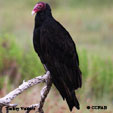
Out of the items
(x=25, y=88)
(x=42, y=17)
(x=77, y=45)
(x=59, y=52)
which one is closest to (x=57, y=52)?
(x=59, y=52)

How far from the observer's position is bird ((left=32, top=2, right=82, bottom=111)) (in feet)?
14.0

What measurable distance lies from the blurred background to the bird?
94 centimetres

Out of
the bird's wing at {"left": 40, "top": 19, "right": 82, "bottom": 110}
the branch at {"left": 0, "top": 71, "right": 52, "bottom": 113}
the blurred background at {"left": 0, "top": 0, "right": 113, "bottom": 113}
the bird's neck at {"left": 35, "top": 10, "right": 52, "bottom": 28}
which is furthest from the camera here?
the blurred background at {"left": 0, "top": 0, "right": 113, "bottom": 113}

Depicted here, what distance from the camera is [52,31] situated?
14.5 feet

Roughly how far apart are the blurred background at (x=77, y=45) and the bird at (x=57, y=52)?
943mm

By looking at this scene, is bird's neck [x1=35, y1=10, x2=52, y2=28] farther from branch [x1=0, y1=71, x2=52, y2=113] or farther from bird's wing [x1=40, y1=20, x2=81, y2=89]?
branch [x1=0, y1=71, x2=52, y2=113]

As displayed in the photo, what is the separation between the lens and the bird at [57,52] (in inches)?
168

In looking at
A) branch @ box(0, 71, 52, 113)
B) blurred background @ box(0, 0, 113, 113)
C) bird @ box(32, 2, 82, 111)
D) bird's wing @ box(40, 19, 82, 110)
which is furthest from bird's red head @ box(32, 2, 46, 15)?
blurred background @ box(0, 0, 113, 113)

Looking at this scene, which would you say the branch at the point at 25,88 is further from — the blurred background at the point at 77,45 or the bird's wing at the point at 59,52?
the blurred background at the point at 77,45

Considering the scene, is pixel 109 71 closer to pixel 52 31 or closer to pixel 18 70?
pixel 18 70

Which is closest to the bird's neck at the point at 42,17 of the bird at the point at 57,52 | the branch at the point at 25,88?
the bird at the point at 57,52

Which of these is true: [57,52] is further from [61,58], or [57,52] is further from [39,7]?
[39,7]

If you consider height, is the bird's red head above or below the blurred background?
below

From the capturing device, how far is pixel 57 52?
14.4 ft
